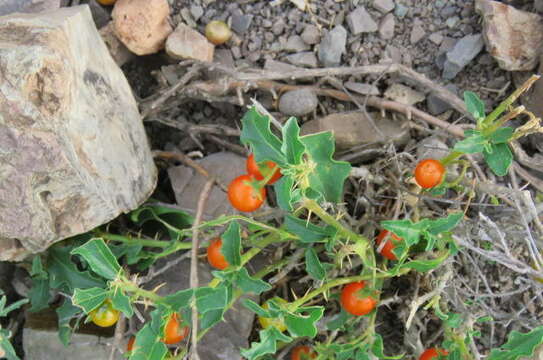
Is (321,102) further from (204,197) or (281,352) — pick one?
(281,352)

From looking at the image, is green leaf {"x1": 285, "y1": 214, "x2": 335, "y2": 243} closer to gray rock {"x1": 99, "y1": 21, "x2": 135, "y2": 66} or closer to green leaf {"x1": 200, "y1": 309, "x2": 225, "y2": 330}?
green leaf {"x1": 200, "y1": 309, "x2": 225, "y2": 330}

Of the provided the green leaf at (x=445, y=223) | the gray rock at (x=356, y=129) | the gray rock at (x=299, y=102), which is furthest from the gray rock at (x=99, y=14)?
the green leaf at (x=445, y=223)

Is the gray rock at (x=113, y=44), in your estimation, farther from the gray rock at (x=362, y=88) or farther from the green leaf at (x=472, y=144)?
the green leaf at (x=472, y=144)

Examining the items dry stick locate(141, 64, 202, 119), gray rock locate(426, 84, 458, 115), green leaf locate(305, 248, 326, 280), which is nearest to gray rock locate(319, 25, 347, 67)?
gray rock locate(426, 84, 458, 115)

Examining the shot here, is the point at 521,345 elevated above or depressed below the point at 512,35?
below

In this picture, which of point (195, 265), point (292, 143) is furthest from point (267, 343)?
point (292, 143)

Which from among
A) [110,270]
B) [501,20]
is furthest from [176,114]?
[501,20]

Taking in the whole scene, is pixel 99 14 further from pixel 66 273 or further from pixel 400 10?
pixel 400 10
